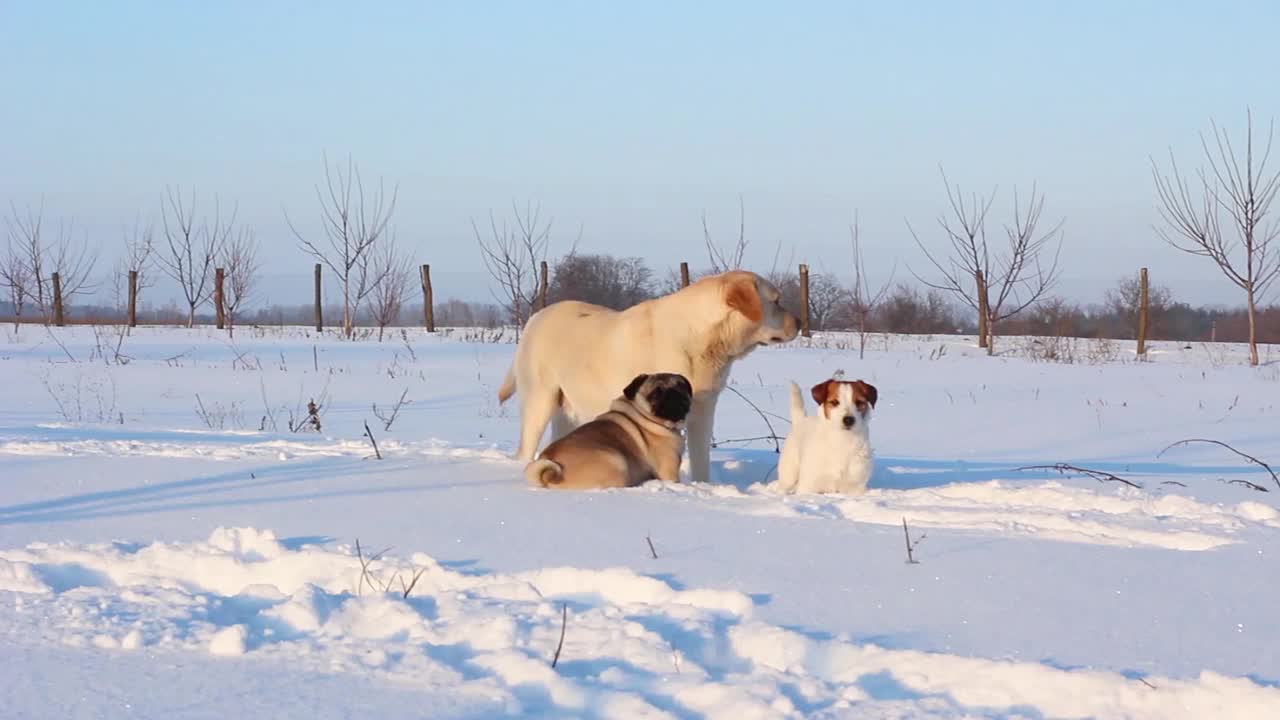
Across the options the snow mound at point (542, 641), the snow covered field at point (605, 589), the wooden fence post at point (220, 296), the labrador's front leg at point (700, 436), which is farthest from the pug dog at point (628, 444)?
the wooden fence post at point (220, 296)

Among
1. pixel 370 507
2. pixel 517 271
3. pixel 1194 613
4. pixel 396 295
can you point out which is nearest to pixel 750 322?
pixel 370 507

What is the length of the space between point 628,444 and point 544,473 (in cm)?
59

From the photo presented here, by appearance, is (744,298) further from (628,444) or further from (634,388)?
(628,444)

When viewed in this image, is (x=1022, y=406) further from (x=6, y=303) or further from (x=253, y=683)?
(x=6, y=303)

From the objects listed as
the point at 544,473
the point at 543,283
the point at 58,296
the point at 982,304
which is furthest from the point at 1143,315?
the point at 58,296

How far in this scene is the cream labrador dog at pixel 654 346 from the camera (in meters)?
6.75

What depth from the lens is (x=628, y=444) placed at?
6.48m

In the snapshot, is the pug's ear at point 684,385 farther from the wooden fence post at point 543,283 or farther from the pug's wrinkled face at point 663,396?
the wooden fence post at point 543,283

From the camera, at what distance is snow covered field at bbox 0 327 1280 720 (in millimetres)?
2750

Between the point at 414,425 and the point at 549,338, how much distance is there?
410 cm

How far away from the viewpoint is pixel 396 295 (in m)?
32.0

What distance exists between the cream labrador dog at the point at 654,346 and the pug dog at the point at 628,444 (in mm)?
206

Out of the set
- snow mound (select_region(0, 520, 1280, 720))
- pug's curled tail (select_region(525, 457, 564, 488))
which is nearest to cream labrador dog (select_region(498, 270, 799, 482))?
pug's curled tail (select_region(525, 457, 564, 488))

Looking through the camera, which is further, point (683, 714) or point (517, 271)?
point (517, 271)
